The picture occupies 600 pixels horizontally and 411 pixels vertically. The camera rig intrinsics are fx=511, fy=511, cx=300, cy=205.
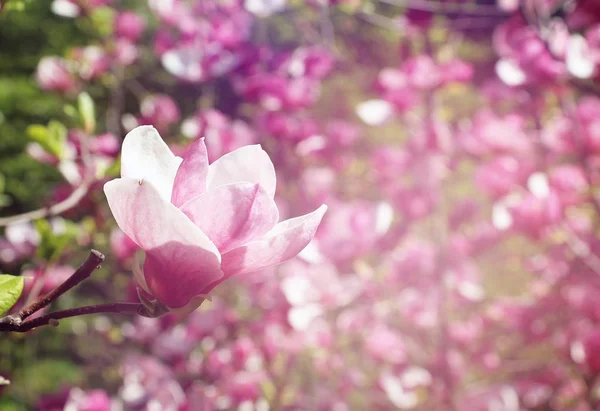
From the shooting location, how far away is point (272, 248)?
1.04ft

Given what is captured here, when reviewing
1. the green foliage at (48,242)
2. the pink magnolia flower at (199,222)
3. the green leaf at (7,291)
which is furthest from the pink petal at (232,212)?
the green foliage at (48,242)

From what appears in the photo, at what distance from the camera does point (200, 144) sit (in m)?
0.32

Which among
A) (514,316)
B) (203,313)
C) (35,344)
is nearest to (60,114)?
(35,344)

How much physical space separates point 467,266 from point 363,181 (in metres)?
0.54

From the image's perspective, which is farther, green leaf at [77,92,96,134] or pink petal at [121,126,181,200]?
green leaf at [77,92,96,134]

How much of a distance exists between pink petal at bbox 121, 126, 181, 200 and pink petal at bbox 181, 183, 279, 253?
0.11 ft

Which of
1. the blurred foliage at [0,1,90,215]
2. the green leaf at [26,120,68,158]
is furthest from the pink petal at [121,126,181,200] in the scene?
the blurred foliage at [0,1,90,215]

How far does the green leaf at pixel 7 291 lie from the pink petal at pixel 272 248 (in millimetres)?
127

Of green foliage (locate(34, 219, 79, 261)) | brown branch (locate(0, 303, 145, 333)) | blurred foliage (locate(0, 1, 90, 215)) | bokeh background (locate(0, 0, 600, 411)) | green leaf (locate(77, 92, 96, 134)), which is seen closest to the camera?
brown branch (locate(0, 303, 145, 333))

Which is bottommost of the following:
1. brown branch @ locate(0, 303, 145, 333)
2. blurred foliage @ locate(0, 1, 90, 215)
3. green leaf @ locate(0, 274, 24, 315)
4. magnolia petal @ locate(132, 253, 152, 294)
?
blurred foliage @ locate(0, 1, 90, 215)

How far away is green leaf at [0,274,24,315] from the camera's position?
311 millimetres

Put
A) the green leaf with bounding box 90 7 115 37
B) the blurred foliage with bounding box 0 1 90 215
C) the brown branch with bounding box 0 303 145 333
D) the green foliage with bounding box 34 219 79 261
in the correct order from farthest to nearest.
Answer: the blurred foliage with bounding box 0 1 90 215, the green leaf with bounding box 90 7 115 37, the green foliage with bounding box 34 219 79 261, the brown branch with bounding box 0 303 145 333

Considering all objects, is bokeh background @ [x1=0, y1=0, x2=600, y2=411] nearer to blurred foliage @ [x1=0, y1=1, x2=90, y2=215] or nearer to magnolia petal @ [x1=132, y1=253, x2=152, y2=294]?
Answer: magnolia petal @ [x1=132, y1=253, x2=152, y2=294]

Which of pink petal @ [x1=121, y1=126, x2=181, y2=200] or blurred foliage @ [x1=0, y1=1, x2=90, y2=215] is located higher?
pink petal @ [x1=121, y1=126, x2=181, y2=200]
